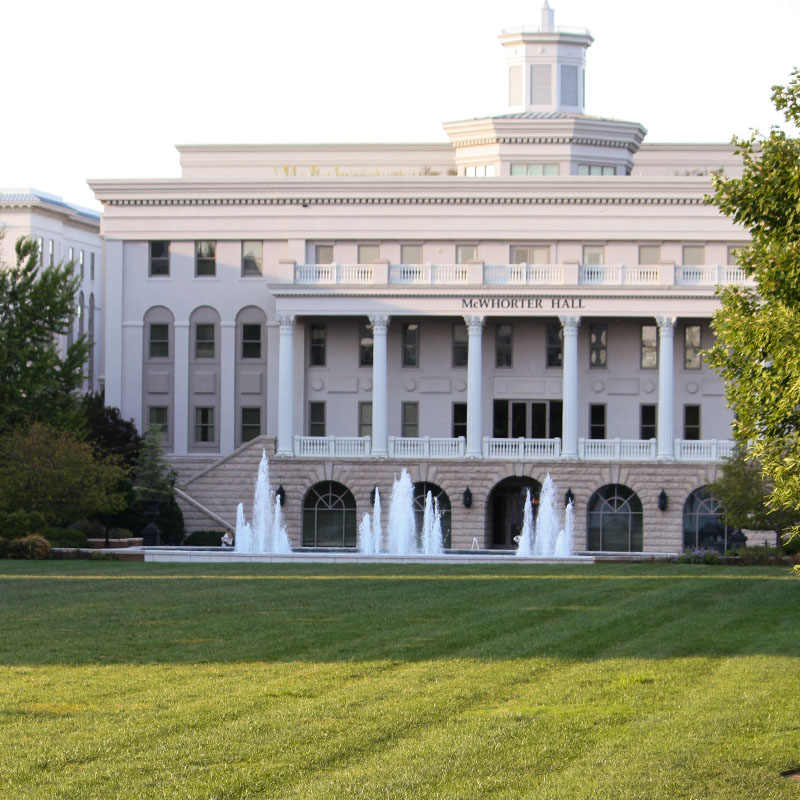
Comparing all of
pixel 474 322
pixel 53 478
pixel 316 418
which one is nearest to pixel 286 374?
pixel 316 418

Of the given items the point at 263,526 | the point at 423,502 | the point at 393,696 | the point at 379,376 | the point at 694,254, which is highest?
the point at 694,254

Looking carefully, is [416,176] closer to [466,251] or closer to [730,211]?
[466,251]

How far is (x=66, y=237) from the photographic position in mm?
113562

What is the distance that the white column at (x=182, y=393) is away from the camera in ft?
229

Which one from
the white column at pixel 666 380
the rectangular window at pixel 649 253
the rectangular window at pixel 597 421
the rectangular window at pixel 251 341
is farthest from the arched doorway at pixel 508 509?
the rectangular window at pixel 251 341

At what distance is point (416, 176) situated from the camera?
69.6 meters

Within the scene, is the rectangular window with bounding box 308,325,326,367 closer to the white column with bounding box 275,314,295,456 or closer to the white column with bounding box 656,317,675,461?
the white column with bounding box 275,314,295,456

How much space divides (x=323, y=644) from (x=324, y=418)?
48.1 metres

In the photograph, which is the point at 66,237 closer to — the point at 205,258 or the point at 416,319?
the point at 205,258

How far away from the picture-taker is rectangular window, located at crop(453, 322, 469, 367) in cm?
6894

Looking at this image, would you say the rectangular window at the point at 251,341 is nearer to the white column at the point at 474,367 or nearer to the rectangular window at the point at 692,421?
the white column at the point at 474,367

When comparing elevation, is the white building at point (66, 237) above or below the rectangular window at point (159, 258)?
above

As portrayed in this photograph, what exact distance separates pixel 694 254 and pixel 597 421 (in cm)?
895

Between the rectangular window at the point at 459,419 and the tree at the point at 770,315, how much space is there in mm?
48056
